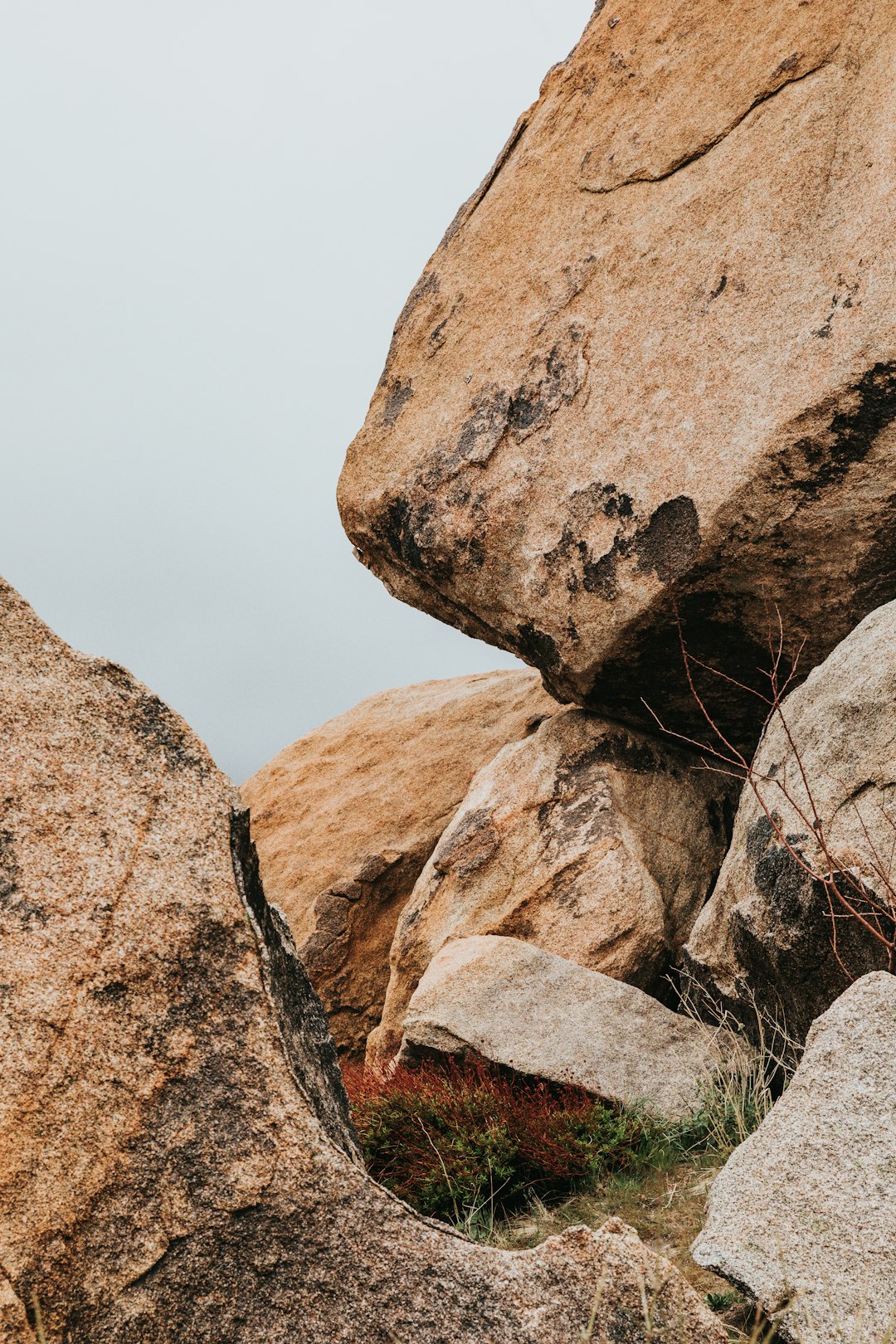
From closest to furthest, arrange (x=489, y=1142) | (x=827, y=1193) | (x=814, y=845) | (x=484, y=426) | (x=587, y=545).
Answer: (x=827, y=1193)
(x=814, y=845)
(x=489, y=1142)
(x=587, y=545)
(x=484, y=426)

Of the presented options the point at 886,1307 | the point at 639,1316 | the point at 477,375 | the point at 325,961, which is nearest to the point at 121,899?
the point at 639,1316

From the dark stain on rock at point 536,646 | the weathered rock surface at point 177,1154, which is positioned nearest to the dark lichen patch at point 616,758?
the dark stain on rock at point 536,646

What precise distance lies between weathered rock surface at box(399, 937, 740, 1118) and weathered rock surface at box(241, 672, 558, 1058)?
2.96m

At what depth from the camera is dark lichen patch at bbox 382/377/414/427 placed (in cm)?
885

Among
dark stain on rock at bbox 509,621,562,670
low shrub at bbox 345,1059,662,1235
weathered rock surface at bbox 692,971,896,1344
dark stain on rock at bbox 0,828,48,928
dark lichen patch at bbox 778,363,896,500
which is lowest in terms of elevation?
low shrub at bbox 345,1059,662,1235

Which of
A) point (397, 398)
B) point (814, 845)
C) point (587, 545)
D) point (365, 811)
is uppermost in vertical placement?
point (397, 398)

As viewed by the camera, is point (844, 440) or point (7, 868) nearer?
point (7, 868)

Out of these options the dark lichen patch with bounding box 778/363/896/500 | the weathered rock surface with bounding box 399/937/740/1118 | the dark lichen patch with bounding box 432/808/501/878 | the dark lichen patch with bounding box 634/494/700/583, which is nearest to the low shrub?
the weathered rock surface with bounding box 399/937/740/1118

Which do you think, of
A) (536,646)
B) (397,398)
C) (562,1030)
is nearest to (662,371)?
(536,646)

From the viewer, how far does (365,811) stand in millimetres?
11117

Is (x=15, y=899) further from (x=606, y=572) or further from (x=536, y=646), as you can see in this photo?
(x=536, y=646)

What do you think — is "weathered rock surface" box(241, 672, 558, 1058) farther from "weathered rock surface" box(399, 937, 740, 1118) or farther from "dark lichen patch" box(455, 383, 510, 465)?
"weathered rock surface" box(399, 937, 740, 1118)

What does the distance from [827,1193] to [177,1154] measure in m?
2.14

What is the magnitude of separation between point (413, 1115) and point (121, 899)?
3710mm
